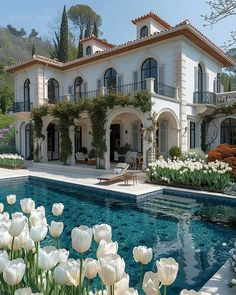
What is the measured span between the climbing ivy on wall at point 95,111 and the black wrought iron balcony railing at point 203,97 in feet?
18.0

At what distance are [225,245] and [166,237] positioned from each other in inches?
52.3

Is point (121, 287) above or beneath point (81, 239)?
beneath

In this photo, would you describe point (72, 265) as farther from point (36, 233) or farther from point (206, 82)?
point (206, 82)

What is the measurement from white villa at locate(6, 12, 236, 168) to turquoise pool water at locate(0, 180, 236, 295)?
529cm

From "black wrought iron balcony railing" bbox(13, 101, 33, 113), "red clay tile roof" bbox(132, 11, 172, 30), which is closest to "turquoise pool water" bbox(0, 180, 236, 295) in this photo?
"black wrought iron balcony railing" bbox(13, 101, 33, 113)

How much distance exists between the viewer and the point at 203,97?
18859 millimetres

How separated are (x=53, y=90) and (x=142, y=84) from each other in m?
8.56

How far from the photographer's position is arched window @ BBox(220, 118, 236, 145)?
765 inches

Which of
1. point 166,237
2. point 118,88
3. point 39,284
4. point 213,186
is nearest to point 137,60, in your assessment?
point 118,88

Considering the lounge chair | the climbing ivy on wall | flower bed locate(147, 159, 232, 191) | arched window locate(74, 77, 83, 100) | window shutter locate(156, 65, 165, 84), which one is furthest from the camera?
arched window locate(74, 77, 83, 100)

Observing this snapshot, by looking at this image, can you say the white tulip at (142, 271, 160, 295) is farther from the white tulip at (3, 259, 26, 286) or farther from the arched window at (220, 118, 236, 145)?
the arched window at (220, 118, 236, 145)

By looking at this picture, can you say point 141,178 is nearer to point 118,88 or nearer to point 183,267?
point 118,88

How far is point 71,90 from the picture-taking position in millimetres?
22594

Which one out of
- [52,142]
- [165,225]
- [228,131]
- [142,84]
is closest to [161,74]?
[142,84]
